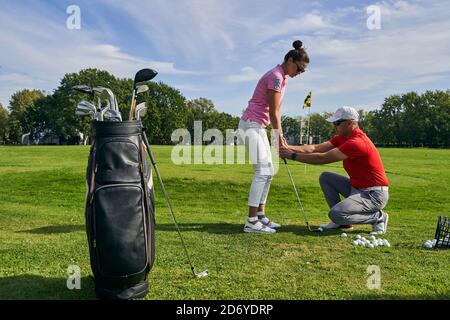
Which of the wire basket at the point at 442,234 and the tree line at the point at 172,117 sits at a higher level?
the tree line at the point at 172,117

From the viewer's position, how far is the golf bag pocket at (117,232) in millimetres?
2939

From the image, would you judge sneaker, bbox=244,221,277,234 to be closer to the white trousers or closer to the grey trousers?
the white trousers

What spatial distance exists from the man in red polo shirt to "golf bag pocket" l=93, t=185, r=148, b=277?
2.91m

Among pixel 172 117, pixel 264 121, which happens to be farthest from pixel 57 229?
pixel 172 117

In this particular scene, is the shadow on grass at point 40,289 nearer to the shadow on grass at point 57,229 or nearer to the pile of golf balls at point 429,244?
the shadow on grass at point 57,229

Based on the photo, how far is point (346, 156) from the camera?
5266 mm

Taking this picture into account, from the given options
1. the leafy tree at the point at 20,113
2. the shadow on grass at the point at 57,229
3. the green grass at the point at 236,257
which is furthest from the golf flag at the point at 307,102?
the leafy tree at the point at 20,113

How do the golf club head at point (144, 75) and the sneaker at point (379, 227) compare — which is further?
the sneaker at point (379, 227)

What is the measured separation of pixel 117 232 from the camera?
2.95 meters

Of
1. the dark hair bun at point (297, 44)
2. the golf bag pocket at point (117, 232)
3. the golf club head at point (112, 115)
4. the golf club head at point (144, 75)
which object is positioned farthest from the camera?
the dark hair bun at point (297, 44)

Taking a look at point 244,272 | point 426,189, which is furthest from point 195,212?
point 426,189

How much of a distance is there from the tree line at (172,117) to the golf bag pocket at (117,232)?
186 feet
